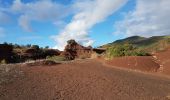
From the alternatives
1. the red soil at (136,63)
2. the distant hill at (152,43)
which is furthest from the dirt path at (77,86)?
the distant hill at (152,43)

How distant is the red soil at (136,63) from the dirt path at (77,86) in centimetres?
444

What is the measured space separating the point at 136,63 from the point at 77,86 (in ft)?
31.3

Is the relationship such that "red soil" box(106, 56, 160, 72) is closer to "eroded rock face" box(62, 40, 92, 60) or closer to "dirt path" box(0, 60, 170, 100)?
"dirt path" box(0, 60, 170, 100)

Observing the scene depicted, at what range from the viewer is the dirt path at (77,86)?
1320 cm

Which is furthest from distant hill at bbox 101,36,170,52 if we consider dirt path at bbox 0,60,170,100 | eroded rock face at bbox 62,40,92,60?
dirt path at bbox 0,60,170,100

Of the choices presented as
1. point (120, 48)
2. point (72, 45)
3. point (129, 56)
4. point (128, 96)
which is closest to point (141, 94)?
point (128, 96)

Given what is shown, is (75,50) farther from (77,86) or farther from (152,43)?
(152,43)

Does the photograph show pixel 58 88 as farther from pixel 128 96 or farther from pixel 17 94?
pixel 128 96

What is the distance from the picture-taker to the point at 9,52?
4209 cm

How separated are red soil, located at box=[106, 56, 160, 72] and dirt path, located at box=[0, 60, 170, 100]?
4441mm

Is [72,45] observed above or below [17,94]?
above

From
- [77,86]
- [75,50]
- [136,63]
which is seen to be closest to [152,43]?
[75,50]

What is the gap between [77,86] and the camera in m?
14.8

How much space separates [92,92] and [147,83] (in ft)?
14.0
